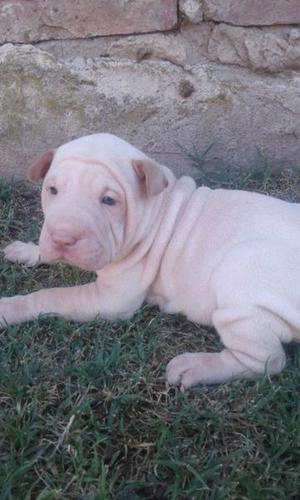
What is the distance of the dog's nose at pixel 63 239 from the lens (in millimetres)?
2879

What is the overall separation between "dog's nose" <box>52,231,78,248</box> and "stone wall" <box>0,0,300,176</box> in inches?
61.4

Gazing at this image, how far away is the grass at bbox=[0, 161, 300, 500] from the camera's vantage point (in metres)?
2.50

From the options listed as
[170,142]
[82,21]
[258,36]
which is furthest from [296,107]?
[82,21]

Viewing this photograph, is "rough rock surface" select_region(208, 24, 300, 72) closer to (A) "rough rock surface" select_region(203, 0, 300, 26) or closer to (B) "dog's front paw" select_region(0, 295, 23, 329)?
(A) "rough rock surface" select_region(203, 0, 300, 26)

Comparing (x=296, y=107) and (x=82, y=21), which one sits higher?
(x=82, y=21)

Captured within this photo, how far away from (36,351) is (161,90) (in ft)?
6.09

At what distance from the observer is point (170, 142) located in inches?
171

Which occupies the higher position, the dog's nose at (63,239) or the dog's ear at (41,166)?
the dog's ear at (41,166)

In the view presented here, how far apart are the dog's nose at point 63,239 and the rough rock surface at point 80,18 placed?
5.52 ft

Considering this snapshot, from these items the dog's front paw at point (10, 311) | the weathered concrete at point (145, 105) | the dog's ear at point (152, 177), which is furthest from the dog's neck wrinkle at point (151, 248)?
the weathered concrete at point (145, 105)

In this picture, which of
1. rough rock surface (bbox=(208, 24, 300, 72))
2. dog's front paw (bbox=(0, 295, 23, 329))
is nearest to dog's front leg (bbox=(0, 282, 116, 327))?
dog's front paw (bbox=(0, 295, 23, 329))

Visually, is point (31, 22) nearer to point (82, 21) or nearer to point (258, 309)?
point (82, 21)

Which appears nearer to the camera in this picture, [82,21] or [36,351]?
[36,351]

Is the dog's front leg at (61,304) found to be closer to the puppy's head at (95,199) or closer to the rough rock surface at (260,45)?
the puppy's head at (95,199)
